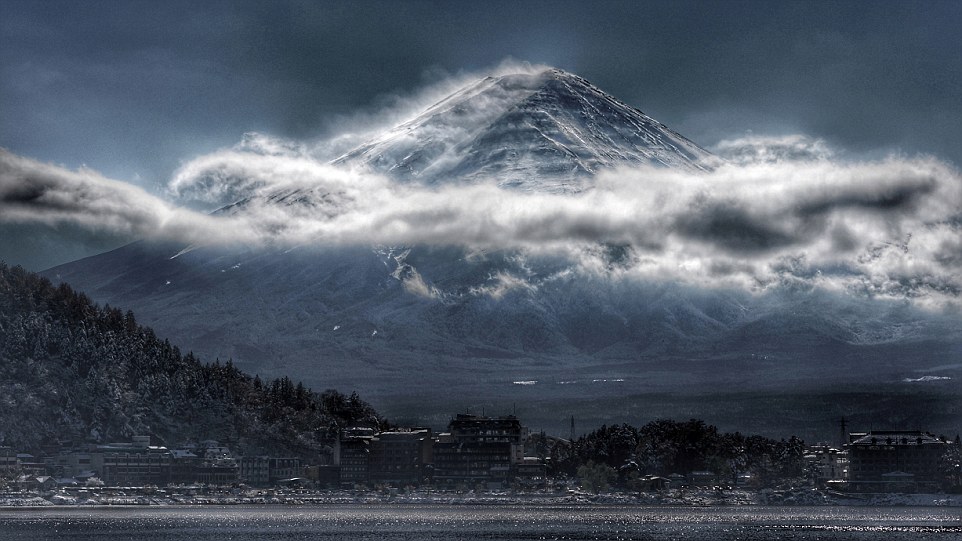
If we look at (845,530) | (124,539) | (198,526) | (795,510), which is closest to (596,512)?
(795,510)

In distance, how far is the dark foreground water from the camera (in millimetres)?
156625

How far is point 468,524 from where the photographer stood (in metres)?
172

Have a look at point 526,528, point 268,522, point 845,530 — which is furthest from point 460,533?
point 845,530

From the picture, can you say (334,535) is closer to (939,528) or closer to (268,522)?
(268,522)

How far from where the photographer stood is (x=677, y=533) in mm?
161750

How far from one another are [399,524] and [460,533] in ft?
46.5

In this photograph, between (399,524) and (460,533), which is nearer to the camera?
(460,533)

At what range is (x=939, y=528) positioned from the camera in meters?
163

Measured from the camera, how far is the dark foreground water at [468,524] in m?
157

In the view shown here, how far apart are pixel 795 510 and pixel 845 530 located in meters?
34.8

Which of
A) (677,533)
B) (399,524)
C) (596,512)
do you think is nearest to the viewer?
(677,533)

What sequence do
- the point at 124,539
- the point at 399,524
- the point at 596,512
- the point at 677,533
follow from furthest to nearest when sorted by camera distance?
the point at 596,512, the point at 399,524, the point at 677,533, the point at 124,539

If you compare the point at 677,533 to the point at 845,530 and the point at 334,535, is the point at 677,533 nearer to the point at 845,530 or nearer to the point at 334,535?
the point at 845,530

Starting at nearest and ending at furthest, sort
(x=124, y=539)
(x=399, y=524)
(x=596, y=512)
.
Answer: (x=124, y=539) < (x=399, y=524) < (x=596, y=512)
